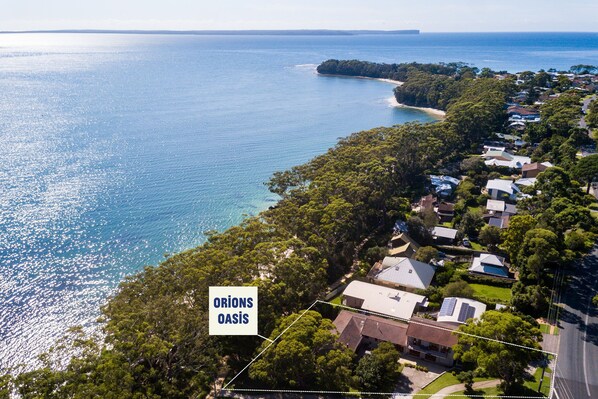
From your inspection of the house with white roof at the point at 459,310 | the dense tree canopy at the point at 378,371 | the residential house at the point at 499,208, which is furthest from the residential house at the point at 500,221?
the dense tree canopy at the point at 378,371

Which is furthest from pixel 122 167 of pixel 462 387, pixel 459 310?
pixel 462 387

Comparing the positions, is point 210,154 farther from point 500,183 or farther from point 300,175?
point 500,183

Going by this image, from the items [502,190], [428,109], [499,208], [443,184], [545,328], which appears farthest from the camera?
[428,109]

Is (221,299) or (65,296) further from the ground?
(221,299)

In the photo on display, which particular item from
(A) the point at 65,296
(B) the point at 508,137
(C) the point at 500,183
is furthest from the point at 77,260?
(B) the point at 508,137

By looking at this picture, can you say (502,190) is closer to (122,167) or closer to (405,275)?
(405,275)

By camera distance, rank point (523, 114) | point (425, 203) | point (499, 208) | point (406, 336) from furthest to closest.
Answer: point (523, 114)
point (425, 203)
point (499, 208)
point (406, 336)

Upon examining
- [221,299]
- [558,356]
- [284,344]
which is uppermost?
[221,299]

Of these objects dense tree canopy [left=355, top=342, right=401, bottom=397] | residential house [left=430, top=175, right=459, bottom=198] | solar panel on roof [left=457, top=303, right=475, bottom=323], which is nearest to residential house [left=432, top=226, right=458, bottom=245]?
residential house [left=430, top=175, right=459, bottom=198]
